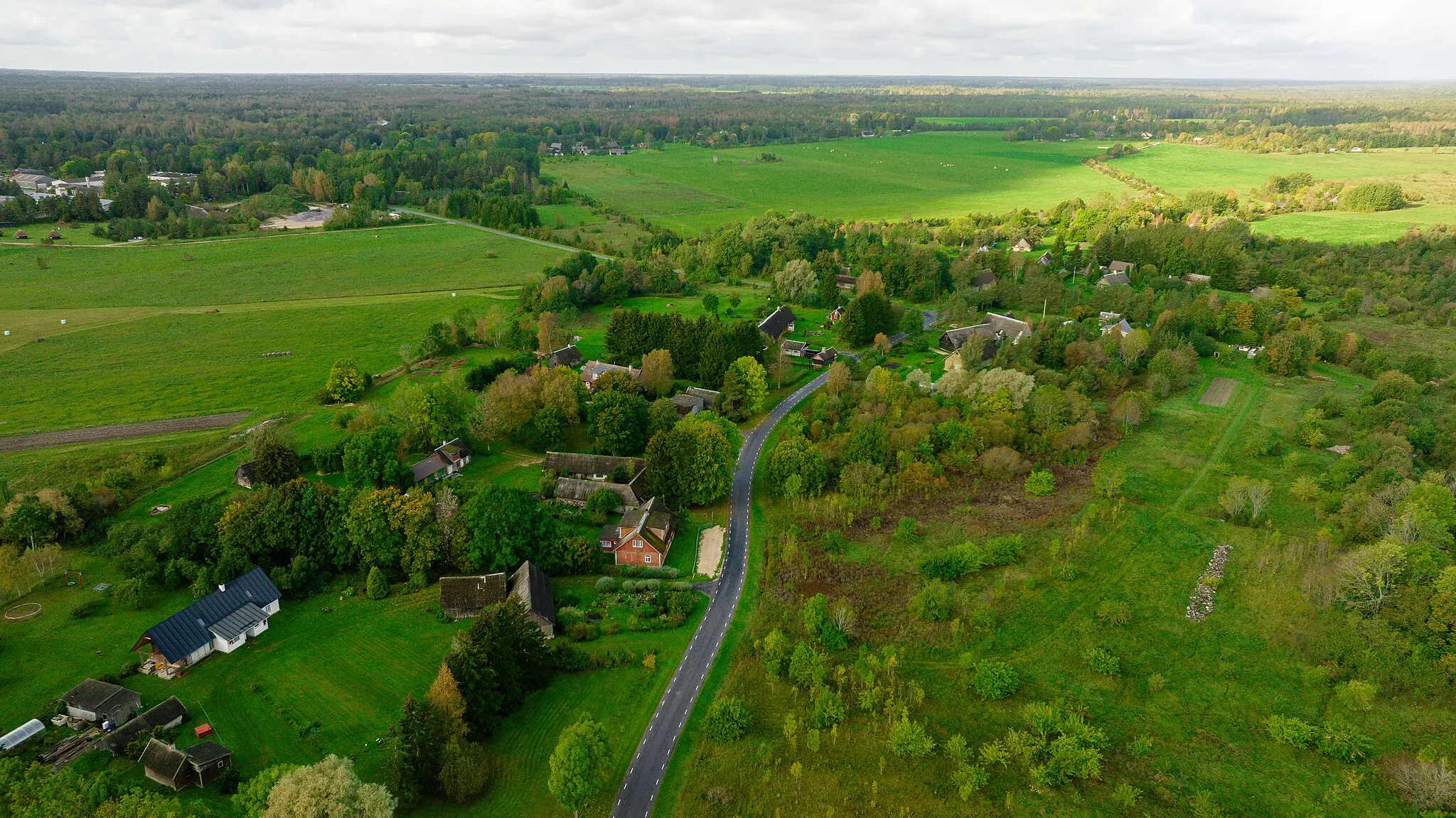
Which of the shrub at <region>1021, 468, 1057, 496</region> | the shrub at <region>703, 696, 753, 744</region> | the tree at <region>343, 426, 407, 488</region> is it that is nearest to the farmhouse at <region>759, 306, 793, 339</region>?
the shrub at <region>1021, 468, 1057, 496</region>

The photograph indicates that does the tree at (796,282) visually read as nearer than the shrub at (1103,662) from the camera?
No

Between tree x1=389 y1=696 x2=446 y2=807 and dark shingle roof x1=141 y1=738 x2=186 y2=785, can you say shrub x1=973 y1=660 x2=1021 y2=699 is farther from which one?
dark shingle roof x1=141 y1=738 x2=186 y2=785

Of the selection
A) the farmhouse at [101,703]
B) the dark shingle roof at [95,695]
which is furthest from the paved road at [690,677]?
the dark shingle roof at [95,695]

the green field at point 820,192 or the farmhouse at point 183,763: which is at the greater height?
the green field at point 820,192

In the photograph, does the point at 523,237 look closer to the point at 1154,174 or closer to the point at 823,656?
the point at 823,656

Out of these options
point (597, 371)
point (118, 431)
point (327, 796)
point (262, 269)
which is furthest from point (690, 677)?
point (262, 269)

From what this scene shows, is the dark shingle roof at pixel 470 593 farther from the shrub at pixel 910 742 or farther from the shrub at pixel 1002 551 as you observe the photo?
the shrub at pixel 1002 551
